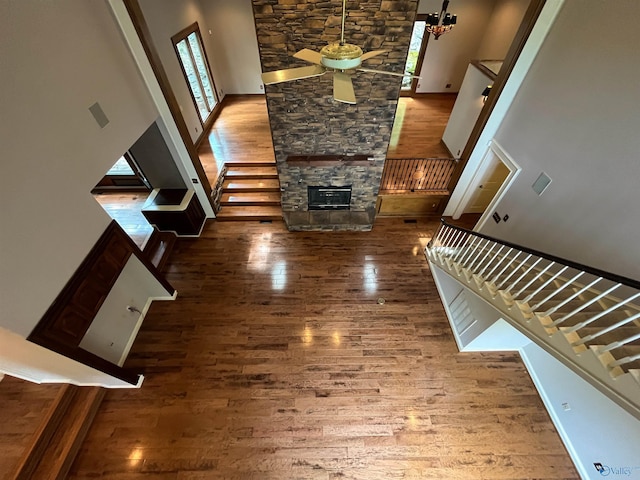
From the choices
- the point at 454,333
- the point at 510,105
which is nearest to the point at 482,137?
the point at 510,105

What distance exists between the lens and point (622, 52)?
2.70 metres

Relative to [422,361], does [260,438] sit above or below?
below

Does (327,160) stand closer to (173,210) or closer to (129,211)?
(173,210)

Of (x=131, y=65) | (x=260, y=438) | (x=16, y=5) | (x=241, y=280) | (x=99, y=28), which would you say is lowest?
(x=260, y=438)

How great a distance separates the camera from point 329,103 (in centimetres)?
427

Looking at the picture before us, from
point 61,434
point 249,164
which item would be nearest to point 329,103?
point 249,164

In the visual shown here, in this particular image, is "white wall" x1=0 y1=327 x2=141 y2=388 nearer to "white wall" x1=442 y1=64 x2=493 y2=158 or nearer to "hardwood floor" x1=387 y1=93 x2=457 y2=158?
"hardwood floor" x1=387 y1=93 x2=457 y2=158

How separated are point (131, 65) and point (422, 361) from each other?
5769 millimetres

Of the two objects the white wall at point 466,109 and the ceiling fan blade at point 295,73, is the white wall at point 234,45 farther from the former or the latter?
the ceiling fan blade at point 295,73

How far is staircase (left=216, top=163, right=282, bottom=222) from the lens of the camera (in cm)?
605

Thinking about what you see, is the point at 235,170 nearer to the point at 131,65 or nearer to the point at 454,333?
the point at 131,65

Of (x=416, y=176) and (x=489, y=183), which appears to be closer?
(x=489, y=183)

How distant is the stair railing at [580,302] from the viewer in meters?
1.92

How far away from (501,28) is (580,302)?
7866 mm
